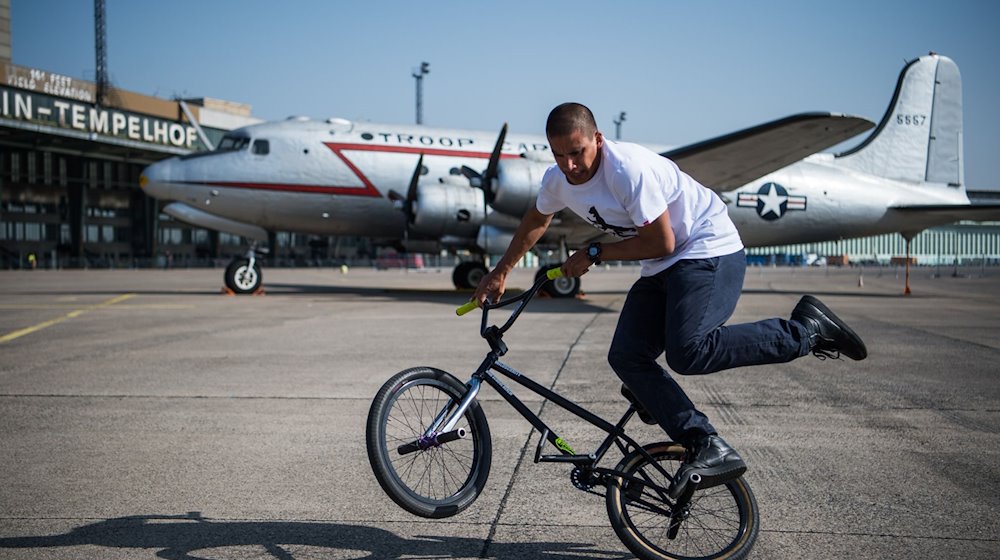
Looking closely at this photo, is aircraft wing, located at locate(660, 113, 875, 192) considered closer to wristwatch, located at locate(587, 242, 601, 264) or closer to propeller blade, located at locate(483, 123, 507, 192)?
propeller blade, located at locate(483, 123, 507, 192)

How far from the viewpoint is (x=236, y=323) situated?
530 inches

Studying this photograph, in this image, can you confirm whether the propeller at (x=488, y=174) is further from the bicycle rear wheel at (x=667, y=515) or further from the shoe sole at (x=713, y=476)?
the shoe sole at (x=713, y=476)

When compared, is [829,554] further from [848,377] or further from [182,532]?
[848,377]

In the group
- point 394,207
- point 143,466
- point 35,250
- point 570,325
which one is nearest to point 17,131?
point 35,250

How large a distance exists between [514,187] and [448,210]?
8.83 feet

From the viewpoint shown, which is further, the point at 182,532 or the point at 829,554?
the point at 182,532

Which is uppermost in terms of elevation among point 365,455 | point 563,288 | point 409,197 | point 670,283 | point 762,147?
point 762,147

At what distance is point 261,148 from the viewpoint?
21.0 m

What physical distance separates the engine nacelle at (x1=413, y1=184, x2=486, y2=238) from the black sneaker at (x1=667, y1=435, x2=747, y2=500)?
17156mm

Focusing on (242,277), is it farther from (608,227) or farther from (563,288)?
(608,227)

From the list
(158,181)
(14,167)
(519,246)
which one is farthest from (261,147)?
(14,167)

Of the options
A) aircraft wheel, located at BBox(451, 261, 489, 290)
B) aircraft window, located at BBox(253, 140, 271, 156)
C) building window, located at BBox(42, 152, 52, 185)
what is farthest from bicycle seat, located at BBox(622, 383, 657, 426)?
building window, located at BBox(42, 152, 52, 185)

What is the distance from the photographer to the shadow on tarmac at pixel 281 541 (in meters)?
3.43

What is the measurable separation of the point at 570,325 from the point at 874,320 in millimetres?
5481
